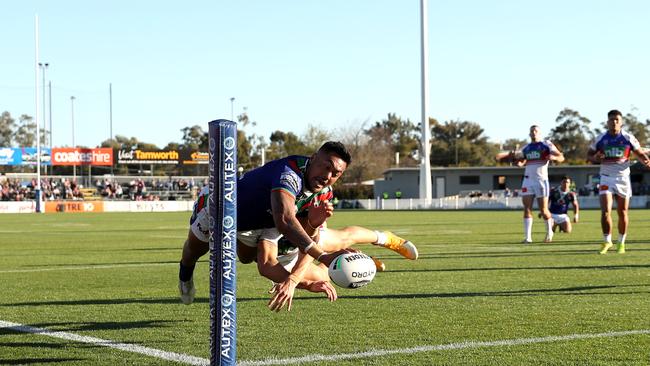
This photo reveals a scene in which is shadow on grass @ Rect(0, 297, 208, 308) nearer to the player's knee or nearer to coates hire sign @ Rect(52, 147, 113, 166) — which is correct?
the player's knee

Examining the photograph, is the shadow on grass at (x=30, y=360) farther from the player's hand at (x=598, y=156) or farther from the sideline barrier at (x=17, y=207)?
the sideline barrier at (x=17, y=207)

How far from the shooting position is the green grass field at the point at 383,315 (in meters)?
6.19

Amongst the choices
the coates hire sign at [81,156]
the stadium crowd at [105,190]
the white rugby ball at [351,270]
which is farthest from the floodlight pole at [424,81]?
the white rugby ball at [351,270]

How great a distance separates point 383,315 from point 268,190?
170 centimetres

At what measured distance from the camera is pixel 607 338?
21.9 ft

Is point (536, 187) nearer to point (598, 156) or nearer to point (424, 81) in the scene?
point (598, 156)

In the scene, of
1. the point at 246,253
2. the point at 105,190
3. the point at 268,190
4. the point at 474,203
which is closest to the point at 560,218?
the point at 246,253

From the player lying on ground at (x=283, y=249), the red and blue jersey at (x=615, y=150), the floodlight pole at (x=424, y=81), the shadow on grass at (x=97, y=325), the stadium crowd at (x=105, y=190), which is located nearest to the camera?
the player lying on ground at (x=283, y=249)

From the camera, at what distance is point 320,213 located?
24.1ft

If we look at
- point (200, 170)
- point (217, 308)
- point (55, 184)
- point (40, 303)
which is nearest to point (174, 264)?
point (40, 303)

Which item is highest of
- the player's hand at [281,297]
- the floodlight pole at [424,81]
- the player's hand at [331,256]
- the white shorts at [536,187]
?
the floodlight pole at [424,81]

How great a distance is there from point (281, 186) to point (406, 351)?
148cm

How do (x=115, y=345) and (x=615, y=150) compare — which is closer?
(x=115, y=345)

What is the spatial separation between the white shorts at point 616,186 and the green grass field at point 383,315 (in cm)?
123
